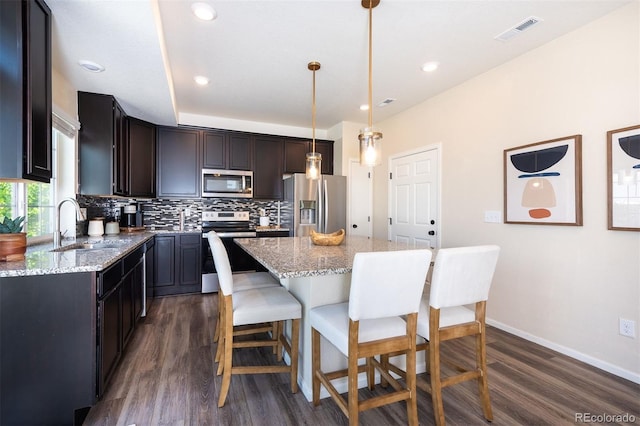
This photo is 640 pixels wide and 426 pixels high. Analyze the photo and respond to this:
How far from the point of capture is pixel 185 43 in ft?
8.38

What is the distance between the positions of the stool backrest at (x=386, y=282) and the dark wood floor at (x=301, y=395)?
72cm

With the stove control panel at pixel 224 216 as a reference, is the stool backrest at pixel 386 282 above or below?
below

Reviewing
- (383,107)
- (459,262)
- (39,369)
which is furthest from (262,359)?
(383,107)

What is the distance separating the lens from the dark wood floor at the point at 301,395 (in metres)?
1.69

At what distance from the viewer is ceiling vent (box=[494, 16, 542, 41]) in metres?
2.29

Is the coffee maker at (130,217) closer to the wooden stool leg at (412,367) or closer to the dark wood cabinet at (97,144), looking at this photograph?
the dark wood cabinet at (97,144)

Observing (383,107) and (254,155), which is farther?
(254,155)

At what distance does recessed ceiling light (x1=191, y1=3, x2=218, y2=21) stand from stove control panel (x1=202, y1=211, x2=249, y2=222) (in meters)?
2.85

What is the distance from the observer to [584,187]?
2371mm

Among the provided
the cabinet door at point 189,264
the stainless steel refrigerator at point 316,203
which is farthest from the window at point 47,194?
the stainless steel refrigerator at point 316,203

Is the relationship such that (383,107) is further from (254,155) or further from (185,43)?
(185,43)

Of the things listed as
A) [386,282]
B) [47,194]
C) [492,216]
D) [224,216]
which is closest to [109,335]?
[47,194]

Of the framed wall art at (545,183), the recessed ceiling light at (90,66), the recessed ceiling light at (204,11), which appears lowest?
the framed wall art at (545,183)

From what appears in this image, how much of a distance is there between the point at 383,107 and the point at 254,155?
6.49 feet
